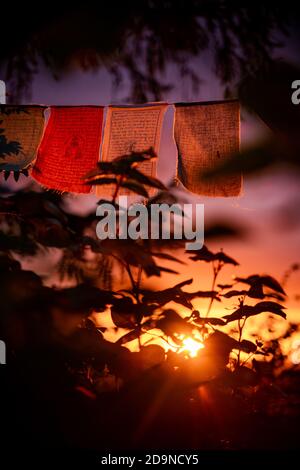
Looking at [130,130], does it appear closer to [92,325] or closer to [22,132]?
[22,132]

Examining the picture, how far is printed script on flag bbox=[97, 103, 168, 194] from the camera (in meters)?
2.74

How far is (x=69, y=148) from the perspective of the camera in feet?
9.54

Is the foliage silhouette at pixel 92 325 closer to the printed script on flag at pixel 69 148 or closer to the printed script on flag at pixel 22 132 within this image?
the printed script on flag at pixel 69 148

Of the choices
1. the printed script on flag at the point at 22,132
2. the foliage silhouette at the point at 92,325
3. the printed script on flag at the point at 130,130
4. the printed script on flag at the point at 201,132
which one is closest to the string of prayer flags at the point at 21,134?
the printed script on flag at the point at 22,132

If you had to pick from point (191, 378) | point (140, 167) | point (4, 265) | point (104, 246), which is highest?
point (140, 167)

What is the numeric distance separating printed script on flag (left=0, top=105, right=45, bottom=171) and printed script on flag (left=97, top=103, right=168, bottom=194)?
0.45 m

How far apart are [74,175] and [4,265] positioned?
157 cm

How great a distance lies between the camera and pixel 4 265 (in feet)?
4.36

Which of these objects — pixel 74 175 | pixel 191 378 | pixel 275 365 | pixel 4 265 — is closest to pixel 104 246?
pixel 4 265

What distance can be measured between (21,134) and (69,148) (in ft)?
1.13

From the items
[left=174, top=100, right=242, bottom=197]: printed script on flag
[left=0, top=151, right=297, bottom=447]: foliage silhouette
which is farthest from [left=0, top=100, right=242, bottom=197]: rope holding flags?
[left=0, top=151, right=297, bottom=447]: foliage silhouette

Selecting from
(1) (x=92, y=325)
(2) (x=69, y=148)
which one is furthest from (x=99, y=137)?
(1) (x=92, y=325)

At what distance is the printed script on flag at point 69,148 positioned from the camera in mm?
2836

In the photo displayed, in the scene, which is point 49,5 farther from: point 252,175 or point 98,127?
point 252,175
